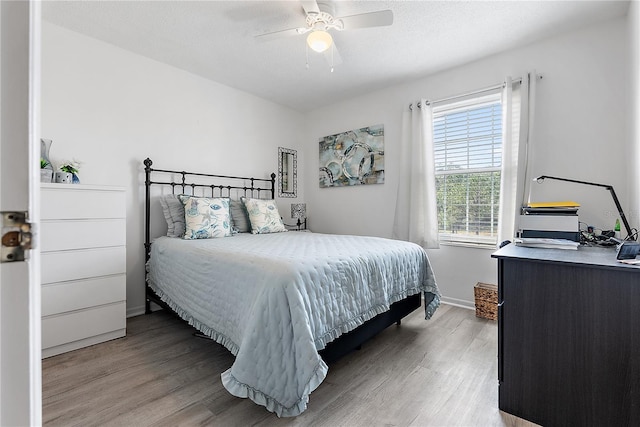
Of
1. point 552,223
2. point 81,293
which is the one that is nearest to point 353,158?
point 552,223

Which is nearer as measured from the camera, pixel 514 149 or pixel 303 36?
pixel 303 36

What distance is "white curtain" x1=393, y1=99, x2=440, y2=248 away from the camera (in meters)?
3.19

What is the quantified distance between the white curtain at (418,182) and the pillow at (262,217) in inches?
56.4

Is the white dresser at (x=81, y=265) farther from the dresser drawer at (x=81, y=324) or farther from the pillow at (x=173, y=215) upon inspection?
the pillow at (x=173, y=215)

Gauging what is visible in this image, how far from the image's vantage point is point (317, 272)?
63.5 inches

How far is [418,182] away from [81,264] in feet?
10.3

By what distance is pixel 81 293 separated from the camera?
2170 millimetres

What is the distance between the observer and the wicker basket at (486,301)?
268 cm

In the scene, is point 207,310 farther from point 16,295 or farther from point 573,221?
point 573,221

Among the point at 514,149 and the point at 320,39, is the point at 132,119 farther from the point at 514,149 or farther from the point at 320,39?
the point at 514,149

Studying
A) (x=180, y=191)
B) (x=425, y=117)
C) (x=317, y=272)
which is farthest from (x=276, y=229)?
(x=425, y=117)

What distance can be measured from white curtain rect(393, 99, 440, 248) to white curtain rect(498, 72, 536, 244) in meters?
0.67

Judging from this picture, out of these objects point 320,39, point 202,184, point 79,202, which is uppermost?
point 320,39

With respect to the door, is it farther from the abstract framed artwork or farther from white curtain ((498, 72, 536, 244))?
the abstract framed artwork
